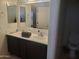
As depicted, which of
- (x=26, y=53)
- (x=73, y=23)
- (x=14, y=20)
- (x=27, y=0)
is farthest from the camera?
(x=14, y=20)

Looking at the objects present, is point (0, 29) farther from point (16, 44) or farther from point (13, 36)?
point (16, 44)

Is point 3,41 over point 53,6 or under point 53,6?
under

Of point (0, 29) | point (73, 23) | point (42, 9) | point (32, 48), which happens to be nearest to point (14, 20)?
point (0, 29)

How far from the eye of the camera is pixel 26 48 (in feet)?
9.61

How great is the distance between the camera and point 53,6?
1223 mm

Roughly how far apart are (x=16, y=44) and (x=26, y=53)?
485mm

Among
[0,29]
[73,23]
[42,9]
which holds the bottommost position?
[0,29]

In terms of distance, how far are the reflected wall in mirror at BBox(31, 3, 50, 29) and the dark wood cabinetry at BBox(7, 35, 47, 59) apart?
0.67 m

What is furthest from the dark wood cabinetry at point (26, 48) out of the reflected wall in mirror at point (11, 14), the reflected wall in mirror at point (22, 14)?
the reflected wall in mirror at point (22, 14)

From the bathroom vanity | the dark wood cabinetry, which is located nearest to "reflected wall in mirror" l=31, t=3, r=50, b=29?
the bathroom vanity

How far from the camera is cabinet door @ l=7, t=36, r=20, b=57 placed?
3212mm

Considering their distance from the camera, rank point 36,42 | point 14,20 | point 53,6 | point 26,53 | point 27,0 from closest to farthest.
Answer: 1. point 53,6
2. point 36,42
3. point 26,53
4. point 27,0
5. point 14,20

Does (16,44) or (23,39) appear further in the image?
(16,44)

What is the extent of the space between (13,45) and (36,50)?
39.7 inches
